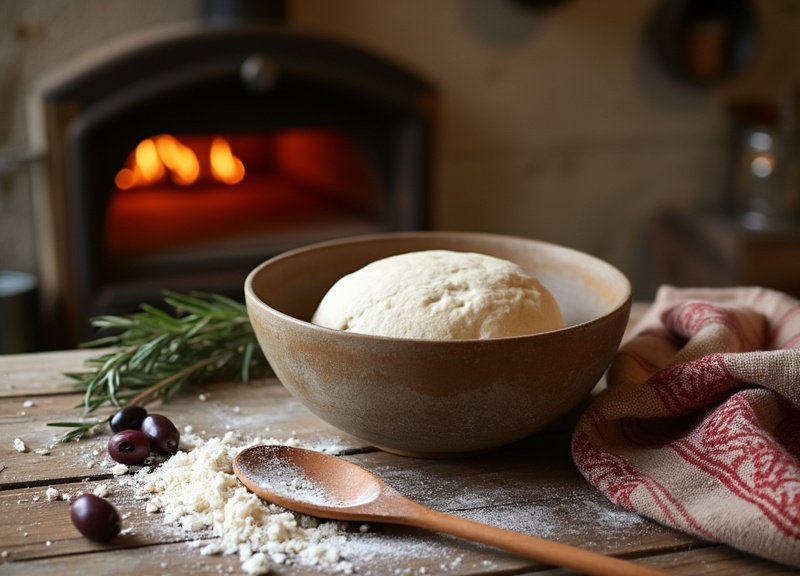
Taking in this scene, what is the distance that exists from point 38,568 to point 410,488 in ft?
1.07

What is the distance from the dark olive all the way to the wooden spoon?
10 centimetres

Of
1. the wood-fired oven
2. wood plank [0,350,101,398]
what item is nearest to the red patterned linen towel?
wood plank [0,350,101,398]

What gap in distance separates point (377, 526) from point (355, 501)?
29mm

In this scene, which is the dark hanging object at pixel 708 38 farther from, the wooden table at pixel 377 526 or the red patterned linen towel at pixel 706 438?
the wooden table at pixel 377 526

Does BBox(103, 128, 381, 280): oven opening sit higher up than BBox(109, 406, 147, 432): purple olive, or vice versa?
BBox(103, 128, 381, 280): oven opening

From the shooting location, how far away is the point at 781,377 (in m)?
0.82

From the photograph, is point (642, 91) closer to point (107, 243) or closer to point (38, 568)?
point (107, 243)

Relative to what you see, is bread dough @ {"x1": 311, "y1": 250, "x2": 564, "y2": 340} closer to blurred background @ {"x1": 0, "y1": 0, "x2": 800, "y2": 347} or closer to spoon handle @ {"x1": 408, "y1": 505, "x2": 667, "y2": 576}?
spoon handle @ {"x1": 408, "y1": 505, "x2": 667, "y2": 576}

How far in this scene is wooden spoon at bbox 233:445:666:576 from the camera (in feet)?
2.19

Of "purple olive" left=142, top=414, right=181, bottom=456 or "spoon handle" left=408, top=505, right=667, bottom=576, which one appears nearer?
"spoon handle" left=408, top=505, right=667, bottom=576

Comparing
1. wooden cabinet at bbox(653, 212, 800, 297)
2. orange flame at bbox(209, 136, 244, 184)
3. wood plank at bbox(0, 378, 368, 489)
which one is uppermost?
orange flame at bbox(209, 136, 244, 184)

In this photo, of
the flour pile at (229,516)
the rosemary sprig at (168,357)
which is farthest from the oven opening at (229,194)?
the flour pile at (229,516)

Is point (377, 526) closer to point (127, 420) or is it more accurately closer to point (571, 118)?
point (127, 420)

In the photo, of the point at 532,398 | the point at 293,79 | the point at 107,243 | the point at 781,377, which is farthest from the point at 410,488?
the point at 107,243
